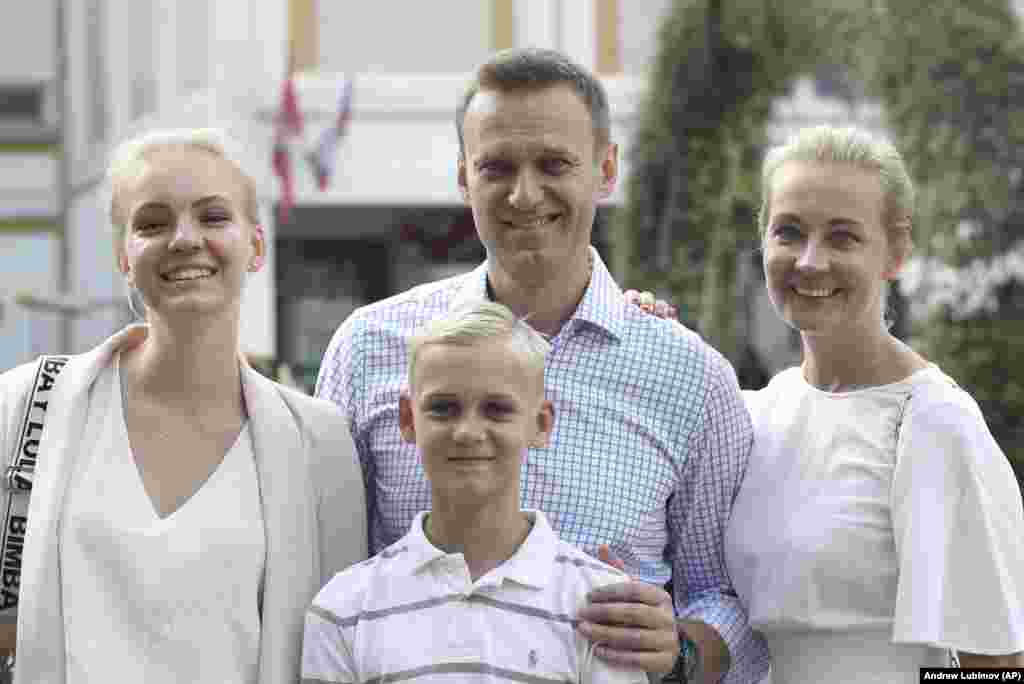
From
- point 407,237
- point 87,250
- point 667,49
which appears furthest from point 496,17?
point 87,250

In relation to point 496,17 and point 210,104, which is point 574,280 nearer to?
point 210,104

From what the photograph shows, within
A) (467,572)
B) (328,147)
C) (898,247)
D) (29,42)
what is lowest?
(467,572)

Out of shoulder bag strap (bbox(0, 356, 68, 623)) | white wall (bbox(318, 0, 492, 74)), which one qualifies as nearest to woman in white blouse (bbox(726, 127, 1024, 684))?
shoulder bag strap (bbox(0, 356, 68, 623))

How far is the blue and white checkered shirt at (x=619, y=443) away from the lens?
11.3 ft

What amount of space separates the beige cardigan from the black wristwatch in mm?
644

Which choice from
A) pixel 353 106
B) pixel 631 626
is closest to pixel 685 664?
pixel 631 626

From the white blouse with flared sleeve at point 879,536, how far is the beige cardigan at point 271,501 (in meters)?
0.82

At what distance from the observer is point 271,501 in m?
3.24

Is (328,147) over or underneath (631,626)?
over

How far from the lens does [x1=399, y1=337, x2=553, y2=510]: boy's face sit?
10.0ft

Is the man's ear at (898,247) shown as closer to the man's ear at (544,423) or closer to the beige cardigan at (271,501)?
the man's ear at (544,423)

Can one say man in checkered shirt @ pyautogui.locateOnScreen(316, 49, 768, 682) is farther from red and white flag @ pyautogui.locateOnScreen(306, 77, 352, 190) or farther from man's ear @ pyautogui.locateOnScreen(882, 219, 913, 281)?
red and white flag @ pyautogui.locateOnScreen(306, 77, 352, 190)

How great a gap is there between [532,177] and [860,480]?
87cm

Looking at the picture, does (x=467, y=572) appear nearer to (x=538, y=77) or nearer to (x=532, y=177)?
(x=532, y=177)
